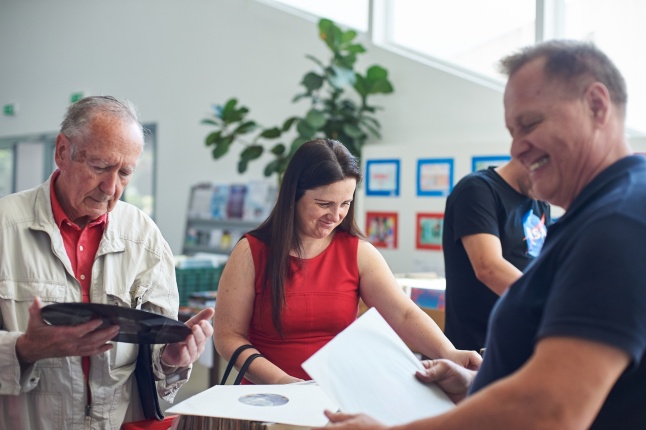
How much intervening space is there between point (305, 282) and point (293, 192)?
0.85ft

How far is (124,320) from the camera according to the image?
1432mm

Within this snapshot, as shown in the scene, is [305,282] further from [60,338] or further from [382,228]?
[382,228]

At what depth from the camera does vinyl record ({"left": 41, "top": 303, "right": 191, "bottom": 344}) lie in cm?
138

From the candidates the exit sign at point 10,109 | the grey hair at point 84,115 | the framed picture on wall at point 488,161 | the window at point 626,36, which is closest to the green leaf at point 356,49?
the framed picture on wall at point 488,161

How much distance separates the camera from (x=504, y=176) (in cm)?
218

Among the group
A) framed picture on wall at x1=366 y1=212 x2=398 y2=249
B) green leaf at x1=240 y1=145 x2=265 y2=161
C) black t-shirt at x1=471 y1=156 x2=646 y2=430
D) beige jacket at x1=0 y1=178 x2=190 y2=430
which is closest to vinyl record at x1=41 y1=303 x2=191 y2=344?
beige jacket at x1=0 y1=178 x2=190 y2=430

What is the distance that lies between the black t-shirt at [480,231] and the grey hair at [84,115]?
3.28 ft

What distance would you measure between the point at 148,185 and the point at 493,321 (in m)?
7.52

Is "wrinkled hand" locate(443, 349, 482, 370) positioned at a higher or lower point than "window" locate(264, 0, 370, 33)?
lower

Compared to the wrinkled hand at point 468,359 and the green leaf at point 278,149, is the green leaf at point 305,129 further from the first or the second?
the wrinkled hand at point 468,359

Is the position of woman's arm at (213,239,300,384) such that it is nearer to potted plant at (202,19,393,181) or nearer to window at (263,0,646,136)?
window at (263,0,646,136)

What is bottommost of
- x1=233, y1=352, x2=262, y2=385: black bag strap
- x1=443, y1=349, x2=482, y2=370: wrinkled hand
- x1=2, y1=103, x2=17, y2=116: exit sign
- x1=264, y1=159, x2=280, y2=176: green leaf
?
x1=233, y1=352, x2=262, y2=385: black bag strap

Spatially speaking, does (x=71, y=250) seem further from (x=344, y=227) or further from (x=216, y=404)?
(x=344, y=227)

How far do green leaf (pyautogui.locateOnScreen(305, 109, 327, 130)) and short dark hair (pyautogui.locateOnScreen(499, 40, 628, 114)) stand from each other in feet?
14.3
